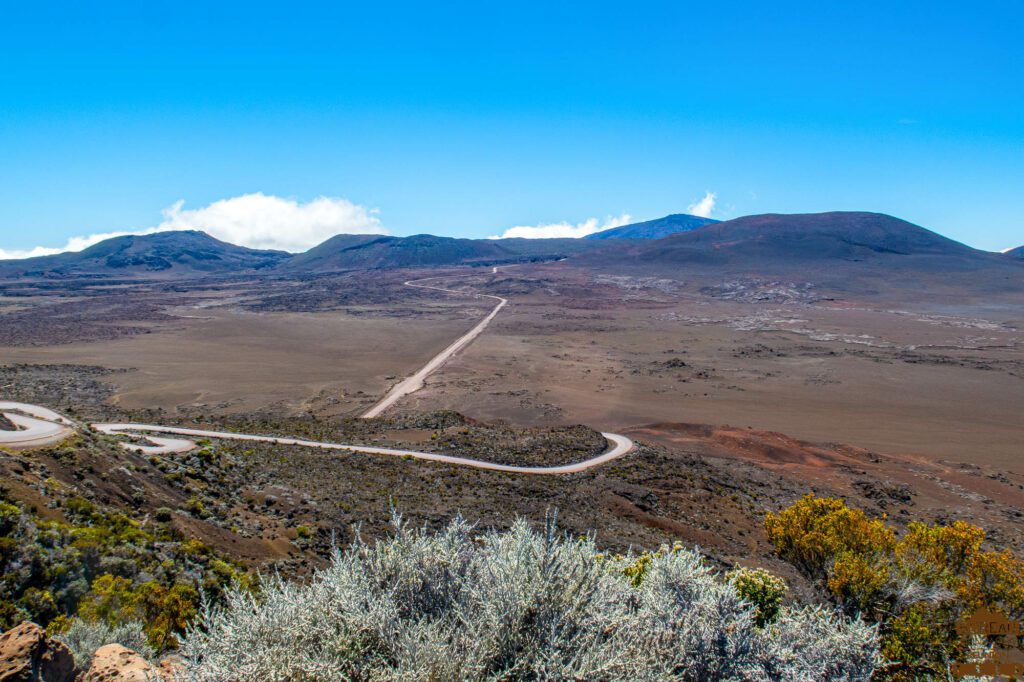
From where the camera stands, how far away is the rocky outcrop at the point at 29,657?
491 cm

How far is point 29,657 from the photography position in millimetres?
5004

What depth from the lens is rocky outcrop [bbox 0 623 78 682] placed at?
16.1 ft

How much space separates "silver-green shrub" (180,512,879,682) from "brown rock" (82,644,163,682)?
1.43ft

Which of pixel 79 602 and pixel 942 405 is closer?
pixel 79 602

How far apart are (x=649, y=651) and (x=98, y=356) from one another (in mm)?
61358

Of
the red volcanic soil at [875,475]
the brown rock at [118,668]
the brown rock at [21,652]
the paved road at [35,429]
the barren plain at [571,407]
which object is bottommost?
the red volcanic soil at [875,475]

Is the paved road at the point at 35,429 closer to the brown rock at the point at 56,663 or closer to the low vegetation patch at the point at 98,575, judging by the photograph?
the low vegetation patch at the point at 98,575

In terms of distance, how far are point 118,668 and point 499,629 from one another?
3.81 metres

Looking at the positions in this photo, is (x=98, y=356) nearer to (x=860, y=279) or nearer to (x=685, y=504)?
(x=685, y=504)

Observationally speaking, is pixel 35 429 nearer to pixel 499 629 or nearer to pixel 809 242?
pixel 499 629

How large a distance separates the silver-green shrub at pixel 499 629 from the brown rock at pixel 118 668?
436 millimetres

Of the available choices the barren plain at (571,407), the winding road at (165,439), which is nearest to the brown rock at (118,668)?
the barren plain at (571,407)

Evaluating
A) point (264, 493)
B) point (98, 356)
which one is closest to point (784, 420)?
point (264, 493)

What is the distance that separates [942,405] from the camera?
38.5 meters
